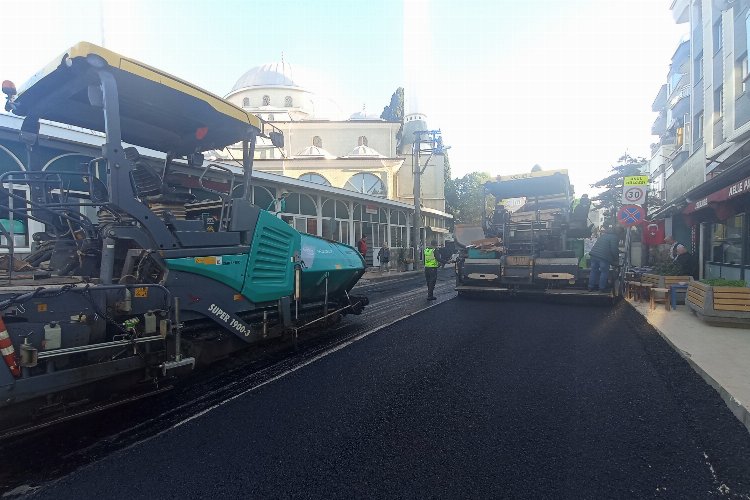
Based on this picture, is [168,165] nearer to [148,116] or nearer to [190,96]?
[148,116]

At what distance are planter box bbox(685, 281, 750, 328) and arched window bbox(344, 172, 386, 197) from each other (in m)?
27.1

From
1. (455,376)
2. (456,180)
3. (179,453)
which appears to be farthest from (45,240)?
(456,180)

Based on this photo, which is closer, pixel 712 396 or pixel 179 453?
pixel 179 453

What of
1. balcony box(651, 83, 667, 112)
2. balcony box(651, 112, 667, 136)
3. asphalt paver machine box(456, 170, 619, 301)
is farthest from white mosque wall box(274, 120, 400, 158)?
asphalt paver machine box(456, 170, 619, 301)

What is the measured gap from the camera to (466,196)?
5962 centimetres

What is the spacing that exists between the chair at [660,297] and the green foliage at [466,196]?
46.8m

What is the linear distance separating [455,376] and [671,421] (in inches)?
78.6

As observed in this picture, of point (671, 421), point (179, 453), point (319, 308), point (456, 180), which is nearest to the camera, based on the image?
point (179, 453)

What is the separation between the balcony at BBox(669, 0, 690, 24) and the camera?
21922 mm

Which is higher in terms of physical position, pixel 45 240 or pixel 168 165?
pixel 168 165

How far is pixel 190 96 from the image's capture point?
449 cm

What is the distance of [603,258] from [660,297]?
1.74m

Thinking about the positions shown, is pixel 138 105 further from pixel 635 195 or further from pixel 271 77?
pixel 271 77

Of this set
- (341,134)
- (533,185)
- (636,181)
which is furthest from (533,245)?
(341,134)
